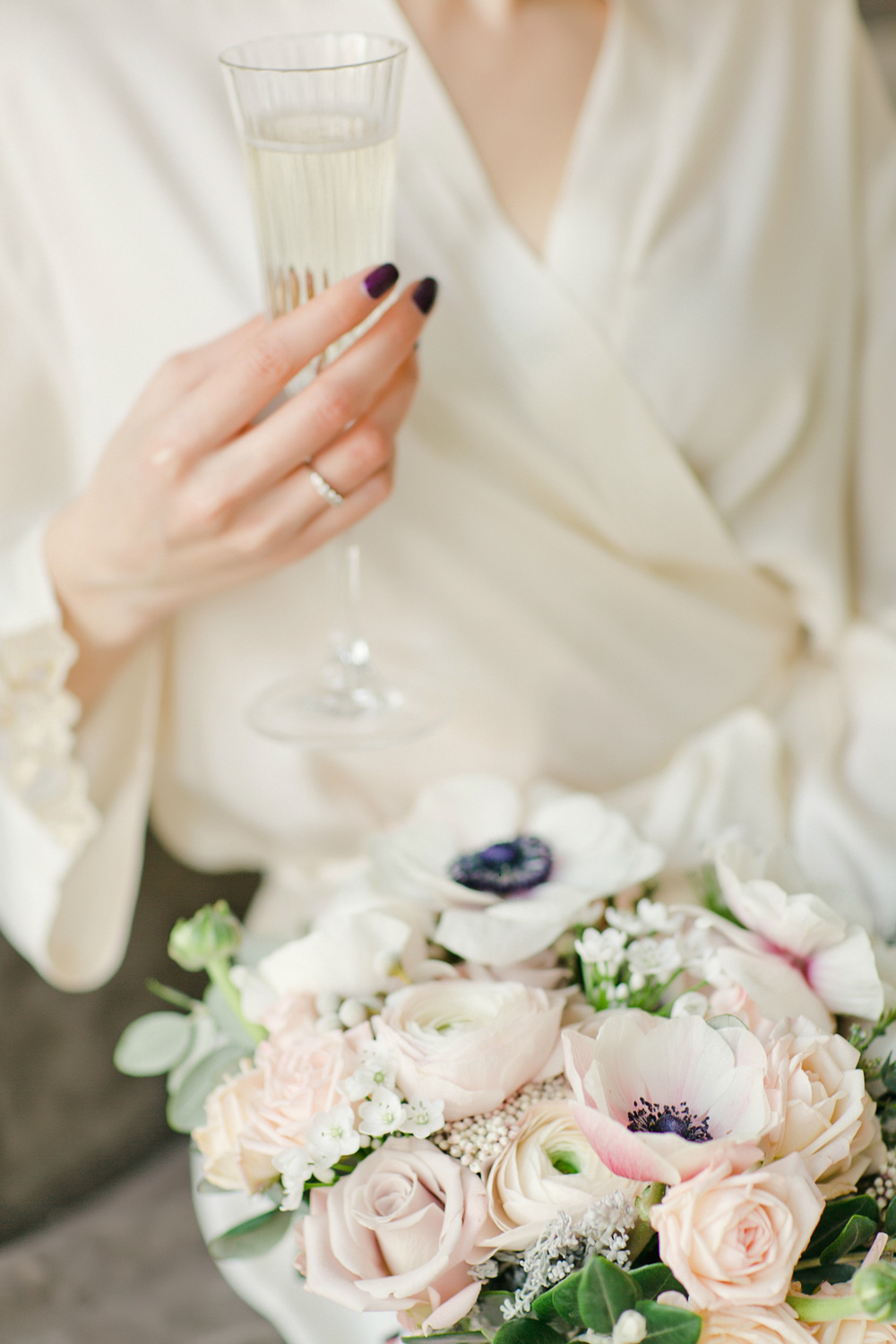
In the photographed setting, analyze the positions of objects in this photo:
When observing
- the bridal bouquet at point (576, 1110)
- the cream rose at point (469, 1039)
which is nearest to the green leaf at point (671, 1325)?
the bridal bouquet at point (576, 1110)

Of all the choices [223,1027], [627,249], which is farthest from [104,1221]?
[627,249]

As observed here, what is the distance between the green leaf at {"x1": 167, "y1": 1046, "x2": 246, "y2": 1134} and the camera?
0.63 meters

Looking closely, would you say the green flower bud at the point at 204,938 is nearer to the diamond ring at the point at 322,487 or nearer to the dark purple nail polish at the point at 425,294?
the diamond ring at the point at 322,487

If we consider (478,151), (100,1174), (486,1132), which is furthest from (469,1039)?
(100,1174)

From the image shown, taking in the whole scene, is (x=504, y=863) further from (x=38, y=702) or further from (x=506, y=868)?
(x=38, y=702)

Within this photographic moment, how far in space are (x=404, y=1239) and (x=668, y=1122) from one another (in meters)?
0.11

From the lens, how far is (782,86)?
970 millimetres

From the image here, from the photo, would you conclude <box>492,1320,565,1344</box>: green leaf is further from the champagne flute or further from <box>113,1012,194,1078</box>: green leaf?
the champagne flute

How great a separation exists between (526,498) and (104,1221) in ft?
2.45

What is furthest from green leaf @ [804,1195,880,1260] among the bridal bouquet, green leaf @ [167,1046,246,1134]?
green leaf @ [167,1046,246,1134]

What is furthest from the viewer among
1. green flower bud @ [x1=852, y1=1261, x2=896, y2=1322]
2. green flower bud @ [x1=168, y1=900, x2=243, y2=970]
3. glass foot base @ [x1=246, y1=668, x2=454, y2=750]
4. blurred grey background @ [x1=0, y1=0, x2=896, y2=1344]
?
blurred grey background @ [x1=0, y1=0, x2=896, y2=1344]

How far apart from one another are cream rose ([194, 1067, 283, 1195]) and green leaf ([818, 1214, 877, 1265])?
236mm

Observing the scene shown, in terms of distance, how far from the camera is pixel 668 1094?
453 mm

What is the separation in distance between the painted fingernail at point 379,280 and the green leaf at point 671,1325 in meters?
0.50
